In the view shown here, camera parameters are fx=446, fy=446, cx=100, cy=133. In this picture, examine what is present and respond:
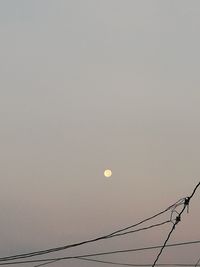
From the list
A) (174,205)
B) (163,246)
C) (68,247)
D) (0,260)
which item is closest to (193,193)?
(174,205)

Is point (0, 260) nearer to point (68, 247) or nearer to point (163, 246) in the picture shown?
point (68, 247)

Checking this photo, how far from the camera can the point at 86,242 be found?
14.5 meters

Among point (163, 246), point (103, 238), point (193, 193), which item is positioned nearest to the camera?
point (193, 193)

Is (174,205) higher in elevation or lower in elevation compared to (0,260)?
lower

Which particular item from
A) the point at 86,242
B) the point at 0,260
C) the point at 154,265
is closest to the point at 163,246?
the point at 154,265

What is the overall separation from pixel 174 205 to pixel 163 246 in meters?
Result: 2.31

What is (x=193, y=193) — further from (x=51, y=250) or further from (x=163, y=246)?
(x=51, y=250)

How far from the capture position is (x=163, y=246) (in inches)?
641

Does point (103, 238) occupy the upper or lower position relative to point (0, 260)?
lower

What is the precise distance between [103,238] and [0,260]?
3.72m

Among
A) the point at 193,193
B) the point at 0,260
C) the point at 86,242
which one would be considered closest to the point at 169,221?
the point at 193,193

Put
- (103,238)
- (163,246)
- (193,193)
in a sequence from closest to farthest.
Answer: (193,193)
(103,238)
(163,246)

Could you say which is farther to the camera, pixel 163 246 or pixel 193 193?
pixel 163 246

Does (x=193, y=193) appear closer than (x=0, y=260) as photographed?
Yes
